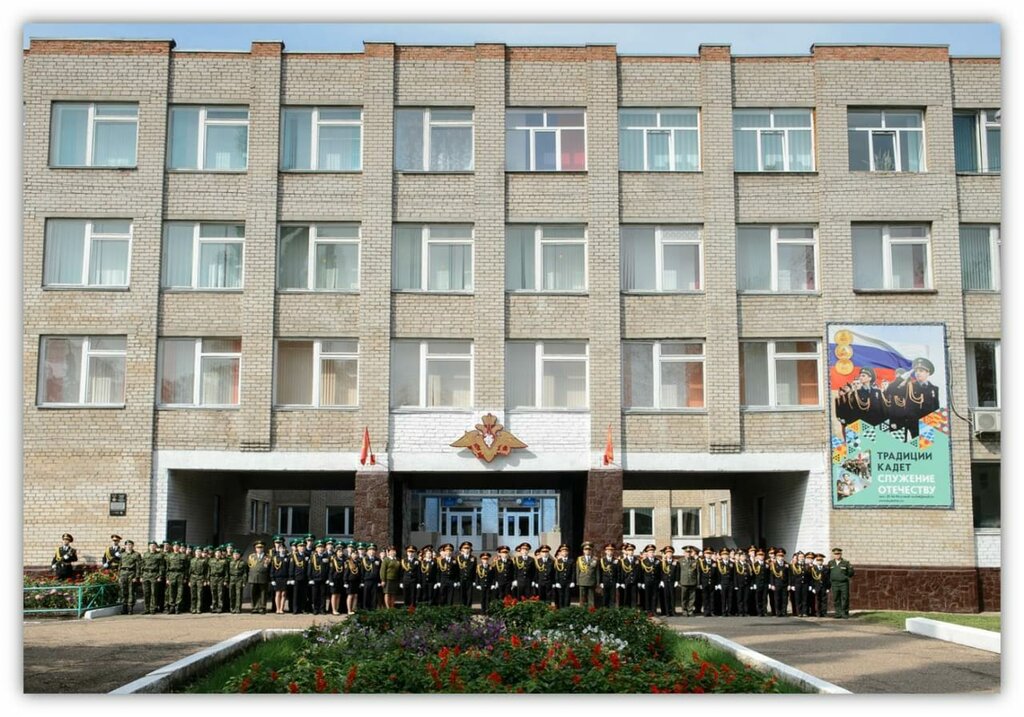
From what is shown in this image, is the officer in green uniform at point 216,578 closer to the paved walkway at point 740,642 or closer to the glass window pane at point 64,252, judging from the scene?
the paved walkway at point 740,642

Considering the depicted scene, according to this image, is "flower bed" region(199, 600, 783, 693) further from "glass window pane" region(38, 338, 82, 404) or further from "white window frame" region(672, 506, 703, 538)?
"white window frame" region(672, 506, 703, 538)

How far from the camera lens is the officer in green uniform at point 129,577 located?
21859 millimetres

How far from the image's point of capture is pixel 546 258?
24578 mm

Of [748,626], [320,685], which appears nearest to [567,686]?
[320,685]

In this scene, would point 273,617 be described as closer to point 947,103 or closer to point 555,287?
point 555,287

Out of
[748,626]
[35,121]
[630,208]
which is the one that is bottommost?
[748,626]

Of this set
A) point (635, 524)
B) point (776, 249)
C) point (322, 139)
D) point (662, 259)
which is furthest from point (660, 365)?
point (635, 524)

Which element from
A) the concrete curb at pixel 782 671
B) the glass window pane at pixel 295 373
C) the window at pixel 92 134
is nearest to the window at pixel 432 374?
the glass window pane at pixel 295 373

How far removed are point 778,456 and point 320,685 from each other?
14263mm

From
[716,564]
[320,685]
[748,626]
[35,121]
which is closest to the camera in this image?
[320,685]

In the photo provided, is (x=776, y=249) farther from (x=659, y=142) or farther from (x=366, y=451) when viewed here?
(x=366, y=451)

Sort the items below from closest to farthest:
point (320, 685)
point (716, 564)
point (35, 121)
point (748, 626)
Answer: point (320, 685) → point (748, 626) → point (716, 564) → point (35, 121)

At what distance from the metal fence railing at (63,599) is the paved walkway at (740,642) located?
55 cm

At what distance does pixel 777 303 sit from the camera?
80.1ft
